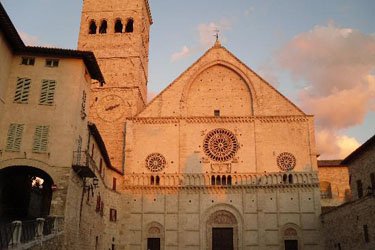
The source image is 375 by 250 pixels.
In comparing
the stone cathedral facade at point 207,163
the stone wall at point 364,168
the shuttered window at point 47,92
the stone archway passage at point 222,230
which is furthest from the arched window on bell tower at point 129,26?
the stone wall at point 364,168

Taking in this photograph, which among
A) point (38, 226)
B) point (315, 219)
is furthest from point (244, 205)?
point (38, 226)

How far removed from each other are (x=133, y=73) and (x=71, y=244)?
2187 cm

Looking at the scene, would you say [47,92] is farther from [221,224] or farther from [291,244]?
[291,244]

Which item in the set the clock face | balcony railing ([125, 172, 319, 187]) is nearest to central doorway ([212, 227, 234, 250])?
balcony railing ([125, 172, 319, 187])

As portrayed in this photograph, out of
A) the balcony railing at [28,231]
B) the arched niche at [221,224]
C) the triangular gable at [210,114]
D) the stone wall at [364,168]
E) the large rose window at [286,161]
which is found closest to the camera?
the balcony railing at [28,231]

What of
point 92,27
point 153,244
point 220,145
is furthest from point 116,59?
point 153,244

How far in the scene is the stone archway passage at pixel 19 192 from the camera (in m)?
21.0

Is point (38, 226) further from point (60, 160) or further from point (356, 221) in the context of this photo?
point (356, 221)

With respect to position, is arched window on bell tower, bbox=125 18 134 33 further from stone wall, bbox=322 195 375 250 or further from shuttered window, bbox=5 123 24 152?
stone wall, bbox=322 195 375 250

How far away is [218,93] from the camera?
37.7 m

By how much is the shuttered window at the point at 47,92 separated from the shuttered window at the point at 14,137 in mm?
1724

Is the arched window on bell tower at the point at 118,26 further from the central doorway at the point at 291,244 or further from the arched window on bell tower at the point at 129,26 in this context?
the central doorway at the point at 291,244

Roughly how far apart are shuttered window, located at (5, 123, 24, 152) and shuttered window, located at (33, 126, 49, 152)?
0.73 meters

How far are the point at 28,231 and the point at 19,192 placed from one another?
23.6ft
